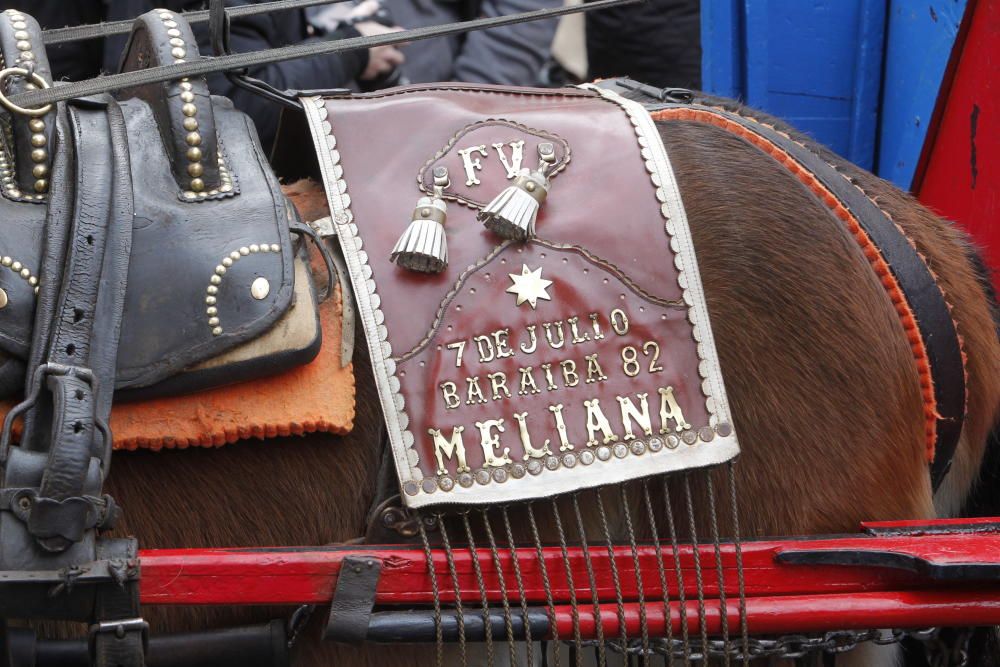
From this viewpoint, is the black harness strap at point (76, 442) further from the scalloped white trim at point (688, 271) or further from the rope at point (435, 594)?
the scalloped white trim at point (688, 271)

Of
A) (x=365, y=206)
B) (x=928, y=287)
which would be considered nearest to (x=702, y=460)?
(x=928, y=287)

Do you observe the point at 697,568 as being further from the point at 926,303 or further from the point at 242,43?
the point at 242,43

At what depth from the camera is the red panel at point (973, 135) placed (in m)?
1.79

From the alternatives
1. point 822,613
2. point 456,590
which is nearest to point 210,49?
point 456,590

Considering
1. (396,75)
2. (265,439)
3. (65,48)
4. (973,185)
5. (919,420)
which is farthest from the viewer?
(396,75)

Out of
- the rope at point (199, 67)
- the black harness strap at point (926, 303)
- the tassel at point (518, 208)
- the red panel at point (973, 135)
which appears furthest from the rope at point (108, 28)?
the red panel at point (973, 135)

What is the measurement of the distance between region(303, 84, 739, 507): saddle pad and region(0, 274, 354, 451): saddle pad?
59 millimetres

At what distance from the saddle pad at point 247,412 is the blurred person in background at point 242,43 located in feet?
3.77

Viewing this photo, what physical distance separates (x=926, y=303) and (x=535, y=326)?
0.51 m

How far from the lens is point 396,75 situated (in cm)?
277

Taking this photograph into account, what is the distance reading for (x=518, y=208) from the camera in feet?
4.11

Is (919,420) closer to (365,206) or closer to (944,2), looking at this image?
(365,206)

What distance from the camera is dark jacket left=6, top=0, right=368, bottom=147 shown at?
2.29 m

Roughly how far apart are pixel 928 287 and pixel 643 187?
393mm
